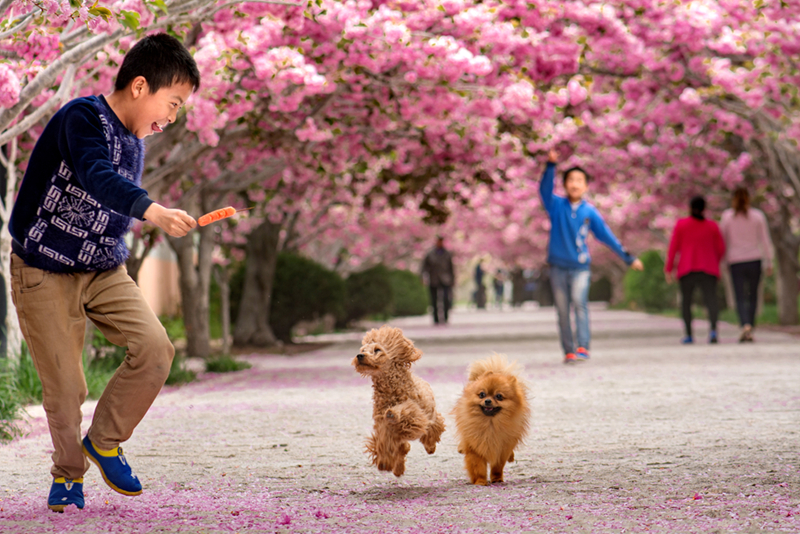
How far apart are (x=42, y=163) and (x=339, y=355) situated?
422 inches

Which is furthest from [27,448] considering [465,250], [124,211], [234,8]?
[465,250]

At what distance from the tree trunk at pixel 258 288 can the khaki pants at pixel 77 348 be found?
39.3 feet

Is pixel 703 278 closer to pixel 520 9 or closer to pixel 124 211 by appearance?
pixel 520 9

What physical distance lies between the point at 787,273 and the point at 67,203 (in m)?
17.0

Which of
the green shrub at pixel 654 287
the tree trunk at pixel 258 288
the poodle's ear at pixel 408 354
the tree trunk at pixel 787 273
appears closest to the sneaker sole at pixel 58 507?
the poodle's ear at pixel 408 354

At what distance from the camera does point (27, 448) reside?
5.74m

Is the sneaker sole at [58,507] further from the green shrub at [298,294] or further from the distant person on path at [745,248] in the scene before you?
the green shrub at [298,294]

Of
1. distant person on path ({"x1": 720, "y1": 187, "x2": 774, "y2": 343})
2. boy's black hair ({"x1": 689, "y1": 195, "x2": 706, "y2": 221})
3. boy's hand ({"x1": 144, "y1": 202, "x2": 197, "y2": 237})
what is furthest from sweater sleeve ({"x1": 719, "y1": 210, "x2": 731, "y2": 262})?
boy's hand ({"x1": 144, "y1": 202, "x2": 197, "y2": 237})

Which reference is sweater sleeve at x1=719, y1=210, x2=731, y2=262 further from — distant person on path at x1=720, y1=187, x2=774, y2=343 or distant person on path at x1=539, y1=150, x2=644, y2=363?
distant person on path at x1=539, y1=150, x2=644, y2=363

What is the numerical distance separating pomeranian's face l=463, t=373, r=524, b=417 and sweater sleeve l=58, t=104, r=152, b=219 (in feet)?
6.17

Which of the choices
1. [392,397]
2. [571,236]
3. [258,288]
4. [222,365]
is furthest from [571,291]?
[258,288]

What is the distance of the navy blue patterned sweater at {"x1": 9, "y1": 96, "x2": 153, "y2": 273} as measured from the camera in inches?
143

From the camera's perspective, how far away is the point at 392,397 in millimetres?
4402

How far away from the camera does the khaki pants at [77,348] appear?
3.71m
